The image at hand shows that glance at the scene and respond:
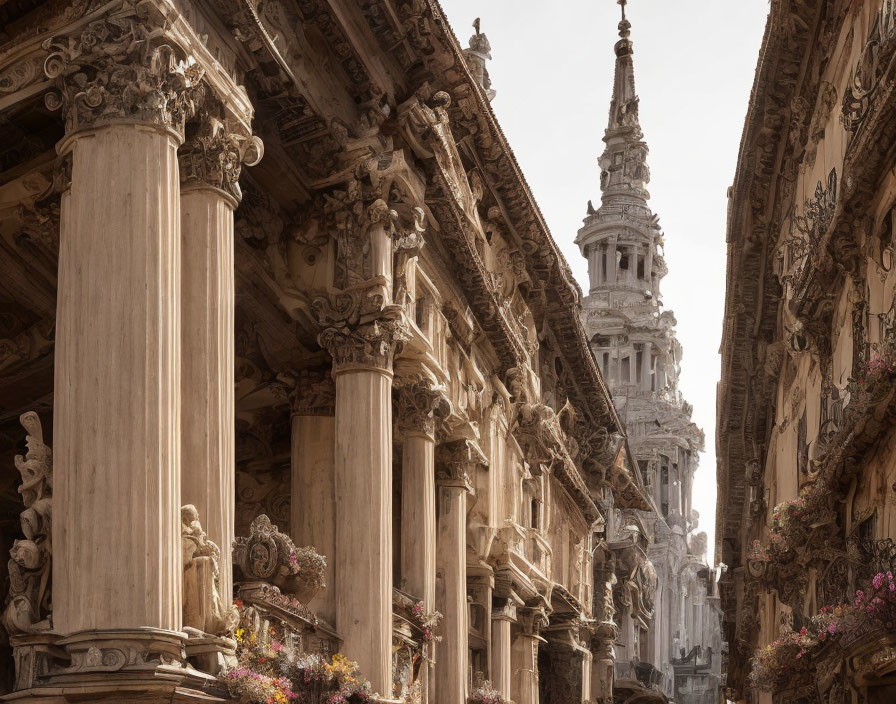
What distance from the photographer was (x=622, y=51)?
86.8 meters

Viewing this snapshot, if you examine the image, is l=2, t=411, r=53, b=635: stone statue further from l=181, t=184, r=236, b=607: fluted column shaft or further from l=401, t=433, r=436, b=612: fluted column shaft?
l=401, t=433, r=436, b=612: fluted column shaft

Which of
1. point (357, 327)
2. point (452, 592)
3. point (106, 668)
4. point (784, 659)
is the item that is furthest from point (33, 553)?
point (784, 659)

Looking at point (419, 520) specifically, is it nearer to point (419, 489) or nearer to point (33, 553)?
point (419, 489)

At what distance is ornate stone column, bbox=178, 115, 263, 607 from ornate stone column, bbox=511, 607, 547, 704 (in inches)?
830

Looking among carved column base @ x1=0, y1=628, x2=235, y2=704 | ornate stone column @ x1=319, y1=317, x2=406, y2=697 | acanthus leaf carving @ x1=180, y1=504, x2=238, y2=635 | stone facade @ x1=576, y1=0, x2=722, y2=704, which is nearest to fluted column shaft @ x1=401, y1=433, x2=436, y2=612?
ornate stone column @ x1=319, y1=317, x2=406, y2=697

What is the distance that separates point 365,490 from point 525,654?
54.1 ft

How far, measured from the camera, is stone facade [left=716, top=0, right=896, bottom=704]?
2255 cm

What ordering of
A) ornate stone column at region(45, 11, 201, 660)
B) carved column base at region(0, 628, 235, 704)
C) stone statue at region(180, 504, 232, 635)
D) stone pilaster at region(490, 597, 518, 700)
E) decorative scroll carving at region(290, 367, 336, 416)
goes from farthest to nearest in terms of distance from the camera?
stone pilaster at region(490, 597, 518, 700) < decorative scroll carving at region(290, 367, 336, 416) < stone statue at region(180, 504, 232, 635) < ornate stone column at region(45, 11, 201, 660) < carved column base at region(0, 628, 235, 704)

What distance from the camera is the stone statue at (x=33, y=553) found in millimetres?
14227

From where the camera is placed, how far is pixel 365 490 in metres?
21.7

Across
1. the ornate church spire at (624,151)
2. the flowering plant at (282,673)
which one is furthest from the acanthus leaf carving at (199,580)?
the ornate church spire at (624,151)

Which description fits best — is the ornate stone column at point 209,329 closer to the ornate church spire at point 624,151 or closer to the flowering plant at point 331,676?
the flowering plant at point 331,676

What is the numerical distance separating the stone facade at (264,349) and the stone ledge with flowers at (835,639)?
17.9 ft

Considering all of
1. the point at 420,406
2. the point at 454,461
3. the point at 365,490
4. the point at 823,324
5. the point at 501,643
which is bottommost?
the point at 501,643
